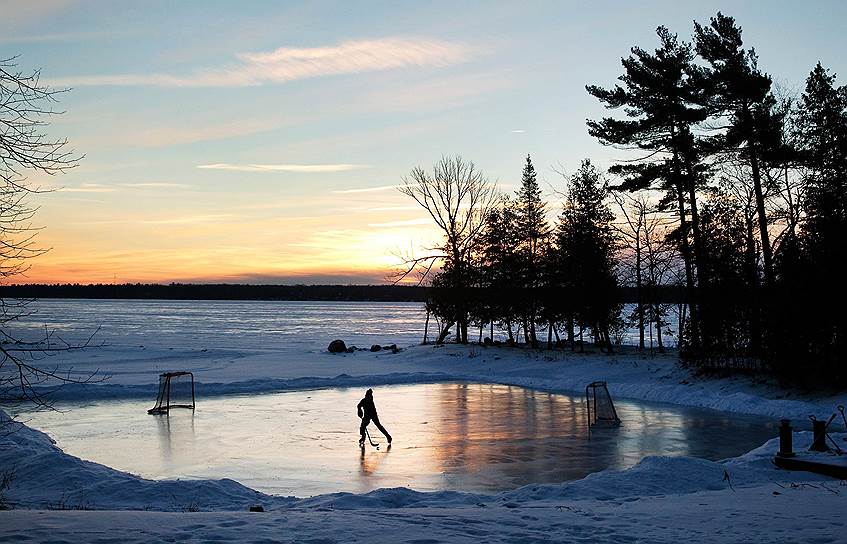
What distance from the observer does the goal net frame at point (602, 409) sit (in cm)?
2281

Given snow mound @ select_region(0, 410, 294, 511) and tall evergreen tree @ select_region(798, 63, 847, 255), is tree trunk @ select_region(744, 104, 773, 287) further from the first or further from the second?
snow mound @ select_region(0, 410, 294, 511)

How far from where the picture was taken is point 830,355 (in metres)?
26.2

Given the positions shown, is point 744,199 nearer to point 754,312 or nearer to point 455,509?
point 754,312

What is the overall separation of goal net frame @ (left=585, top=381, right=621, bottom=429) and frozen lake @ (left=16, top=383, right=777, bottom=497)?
0.41 metres

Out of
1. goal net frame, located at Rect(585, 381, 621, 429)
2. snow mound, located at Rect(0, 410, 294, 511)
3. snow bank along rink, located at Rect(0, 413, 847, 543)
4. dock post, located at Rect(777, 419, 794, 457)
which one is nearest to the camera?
snow bank along rink, located at Rect(0, 413, 847, 543)

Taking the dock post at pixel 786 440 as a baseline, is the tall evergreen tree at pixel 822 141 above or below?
above

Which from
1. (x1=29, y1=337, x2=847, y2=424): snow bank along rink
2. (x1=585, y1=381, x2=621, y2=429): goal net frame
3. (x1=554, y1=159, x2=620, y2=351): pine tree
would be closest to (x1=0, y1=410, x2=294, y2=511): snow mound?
(x1=585, y1=381, x2=621, y2=429): goal net frame

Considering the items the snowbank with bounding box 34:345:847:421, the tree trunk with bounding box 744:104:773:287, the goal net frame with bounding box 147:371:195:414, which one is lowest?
the snowbank with bounding box 34:345:847:421

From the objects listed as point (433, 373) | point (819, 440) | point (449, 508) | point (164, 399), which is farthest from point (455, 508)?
point (433, 373)

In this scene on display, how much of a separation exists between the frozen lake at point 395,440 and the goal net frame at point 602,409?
413 millimetres

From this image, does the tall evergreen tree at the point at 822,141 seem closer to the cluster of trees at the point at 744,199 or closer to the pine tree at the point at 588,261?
the cluster of trees at the point at 744,199

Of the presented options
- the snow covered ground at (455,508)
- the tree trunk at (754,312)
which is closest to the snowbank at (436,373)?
the tree trunk at (754,312)

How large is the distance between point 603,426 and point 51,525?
55.4 feet

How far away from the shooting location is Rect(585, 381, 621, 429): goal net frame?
2281 centimetres
